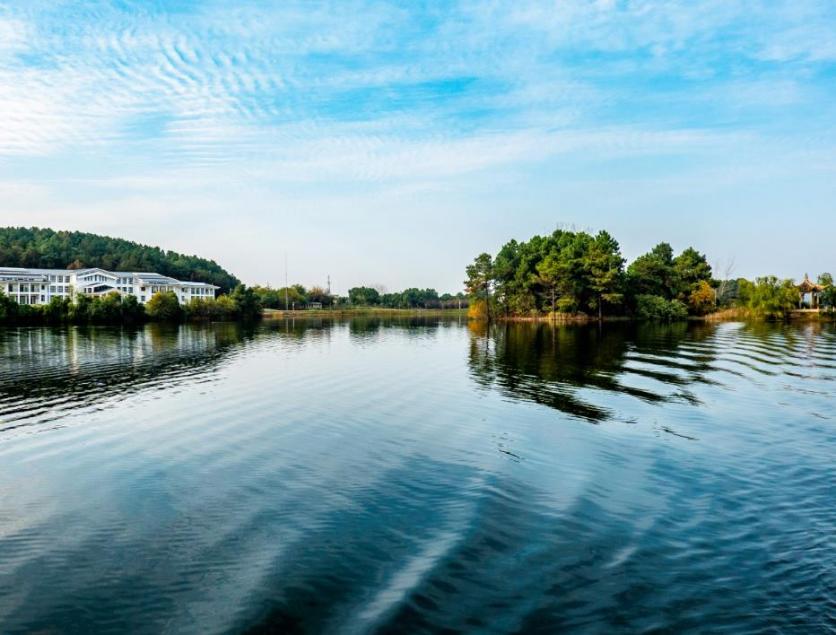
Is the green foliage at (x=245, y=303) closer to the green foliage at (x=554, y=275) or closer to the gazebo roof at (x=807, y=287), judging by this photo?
the green foliage at (x=554, y=275)

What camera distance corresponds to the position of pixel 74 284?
117 metres

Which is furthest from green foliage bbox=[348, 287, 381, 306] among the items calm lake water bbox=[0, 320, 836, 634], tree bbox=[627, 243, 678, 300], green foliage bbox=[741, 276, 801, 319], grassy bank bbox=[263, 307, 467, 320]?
calm lake water bbox=[0, 320, 836, 634]

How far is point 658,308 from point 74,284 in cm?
11860

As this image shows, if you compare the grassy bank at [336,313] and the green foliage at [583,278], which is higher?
the green foliage at [583,278]

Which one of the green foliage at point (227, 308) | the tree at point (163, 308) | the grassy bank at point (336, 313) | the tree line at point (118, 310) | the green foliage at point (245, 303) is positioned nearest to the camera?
the tree line at point (118, 310)

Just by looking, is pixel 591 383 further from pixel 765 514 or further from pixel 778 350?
pixel 778 350

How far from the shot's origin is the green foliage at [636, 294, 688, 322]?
91.4 meters

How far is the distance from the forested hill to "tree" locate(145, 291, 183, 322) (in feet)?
223

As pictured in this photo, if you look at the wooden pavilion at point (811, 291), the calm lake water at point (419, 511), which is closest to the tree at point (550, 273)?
the wooden pavilion at point (811, 291)

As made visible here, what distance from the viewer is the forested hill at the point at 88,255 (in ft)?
484

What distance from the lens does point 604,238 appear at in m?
95.9

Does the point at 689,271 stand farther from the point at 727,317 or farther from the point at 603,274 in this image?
the point at 603,274

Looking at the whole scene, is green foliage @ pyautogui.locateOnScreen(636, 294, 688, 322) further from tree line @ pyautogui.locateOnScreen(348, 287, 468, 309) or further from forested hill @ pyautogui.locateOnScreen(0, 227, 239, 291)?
forested hill @ pyautogui.locateOnScreen(0, 227, 239, 291)

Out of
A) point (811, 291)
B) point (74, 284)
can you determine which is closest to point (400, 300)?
point (74, 284)
